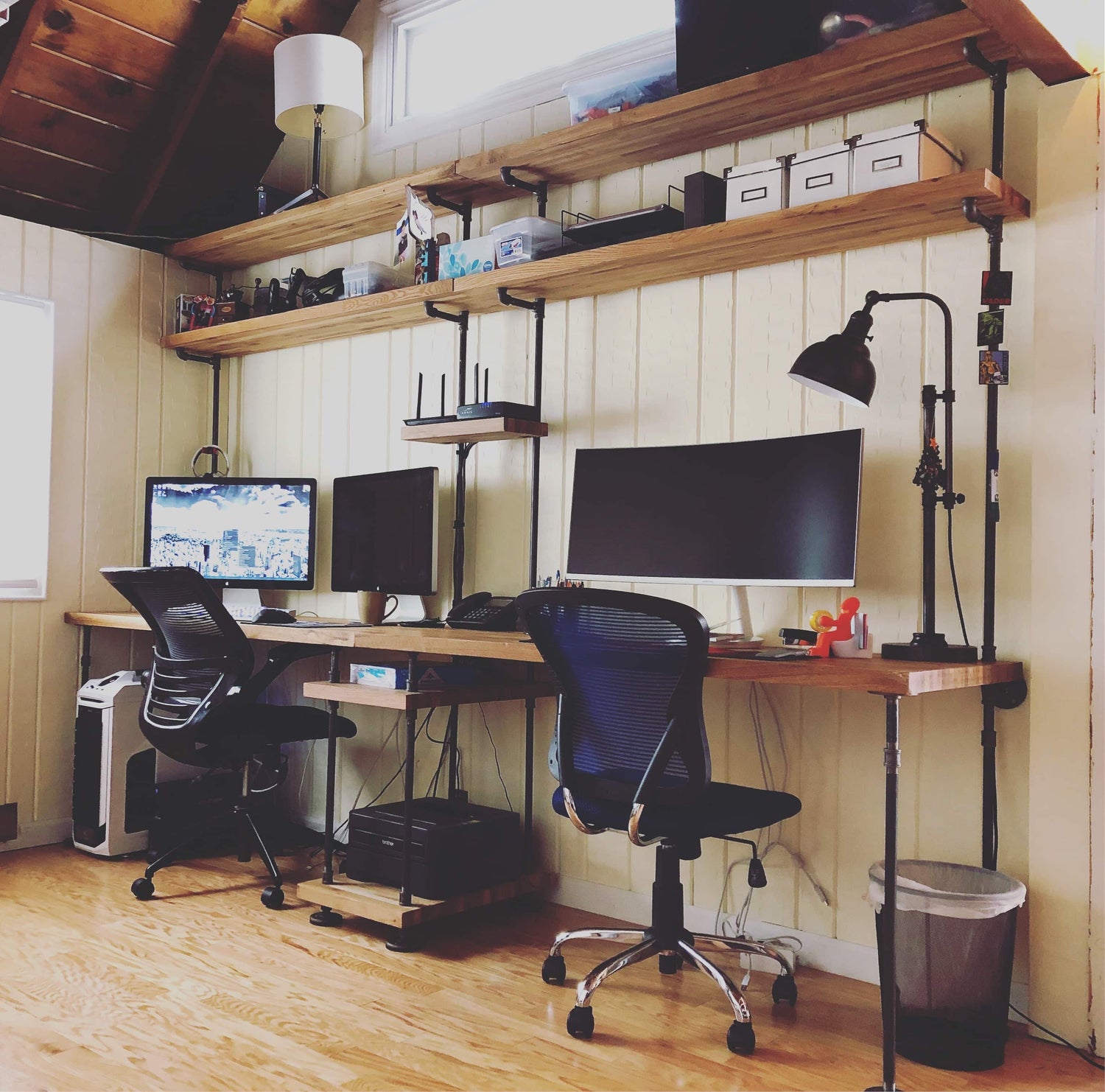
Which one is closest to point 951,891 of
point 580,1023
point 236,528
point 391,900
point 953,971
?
point 953,971

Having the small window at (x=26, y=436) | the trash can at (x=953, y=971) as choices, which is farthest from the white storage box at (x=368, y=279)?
the trash can at (x=953, y=971)

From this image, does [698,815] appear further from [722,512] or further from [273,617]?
[273,617]

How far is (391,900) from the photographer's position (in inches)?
112

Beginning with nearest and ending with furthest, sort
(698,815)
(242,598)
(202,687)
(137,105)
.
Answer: (698,815) < (202,687) < (137,105) < (242,598)

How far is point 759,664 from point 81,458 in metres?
2.93

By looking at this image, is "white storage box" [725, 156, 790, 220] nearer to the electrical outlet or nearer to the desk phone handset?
the desk phone handset

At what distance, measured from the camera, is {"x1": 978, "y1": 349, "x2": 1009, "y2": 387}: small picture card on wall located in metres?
2.39

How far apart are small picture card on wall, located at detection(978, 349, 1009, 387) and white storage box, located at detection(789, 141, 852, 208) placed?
50cm

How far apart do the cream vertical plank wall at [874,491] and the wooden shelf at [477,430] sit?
0.13m

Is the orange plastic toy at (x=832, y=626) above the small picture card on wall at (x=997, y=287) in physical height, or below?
below

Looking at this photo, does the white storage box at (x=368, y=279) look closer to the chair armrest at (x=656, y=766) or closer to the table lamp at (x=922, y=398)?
the table lamp at (x=922, y=398)

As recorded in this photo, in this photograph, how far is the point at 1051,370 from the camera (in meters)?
2.37

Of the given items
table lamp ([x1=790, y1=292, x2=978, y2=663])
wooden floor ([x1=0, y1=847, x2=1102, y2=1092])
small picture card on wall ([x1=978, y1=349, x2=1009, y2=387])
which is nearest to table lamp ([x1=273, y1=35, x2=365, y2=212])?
table lamp ([x1=790, y1=292, x2=978, y2=663])

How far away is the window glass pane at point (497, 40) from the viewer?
11.0ft
